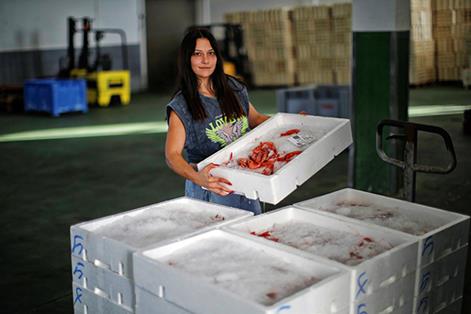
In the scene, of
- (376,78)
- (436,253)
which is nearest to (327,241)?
(436,253)

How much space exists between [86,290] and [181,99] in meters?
1.13

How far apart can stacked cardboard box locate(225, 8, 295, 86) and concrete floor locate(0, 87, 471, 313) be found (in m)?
6.82

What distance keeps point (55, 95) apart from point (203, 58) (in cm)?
1031

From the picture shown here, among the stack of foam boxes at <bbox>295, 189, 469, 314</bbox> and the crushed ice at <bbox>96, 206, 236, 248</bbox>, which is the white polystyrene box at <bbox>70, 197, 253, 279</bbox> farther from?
the stack of foam boxes at <bbox>295, 189, 469, 314</bbox>

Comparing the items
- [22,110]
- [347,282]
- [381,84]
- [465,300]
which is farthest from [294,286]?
[22,110]

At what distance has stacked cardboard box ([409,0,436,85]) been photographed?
634 inches

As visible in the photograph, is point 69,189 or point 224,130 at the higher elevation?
point 224,130

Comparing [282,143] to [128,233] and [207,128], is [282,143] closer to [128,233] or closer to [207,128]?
[207,128]

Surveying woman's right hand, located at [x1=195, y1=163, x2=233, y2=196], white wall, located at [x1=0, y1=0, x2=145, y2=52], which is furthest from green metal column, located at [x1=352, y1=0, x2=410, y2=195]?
white wall, located at [x1=0, y1=0, x2=145, y2=52]

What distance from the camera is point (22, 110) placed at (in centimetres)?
1377

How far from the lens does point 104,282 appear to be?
7.50 ft

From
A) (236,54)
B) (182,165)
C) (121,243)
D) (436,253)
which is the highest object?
(236,54)

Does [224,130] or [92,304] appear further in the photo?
[224,130]

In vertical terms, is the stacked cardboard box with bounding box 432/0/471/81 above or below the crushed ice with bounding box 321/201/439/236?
above
